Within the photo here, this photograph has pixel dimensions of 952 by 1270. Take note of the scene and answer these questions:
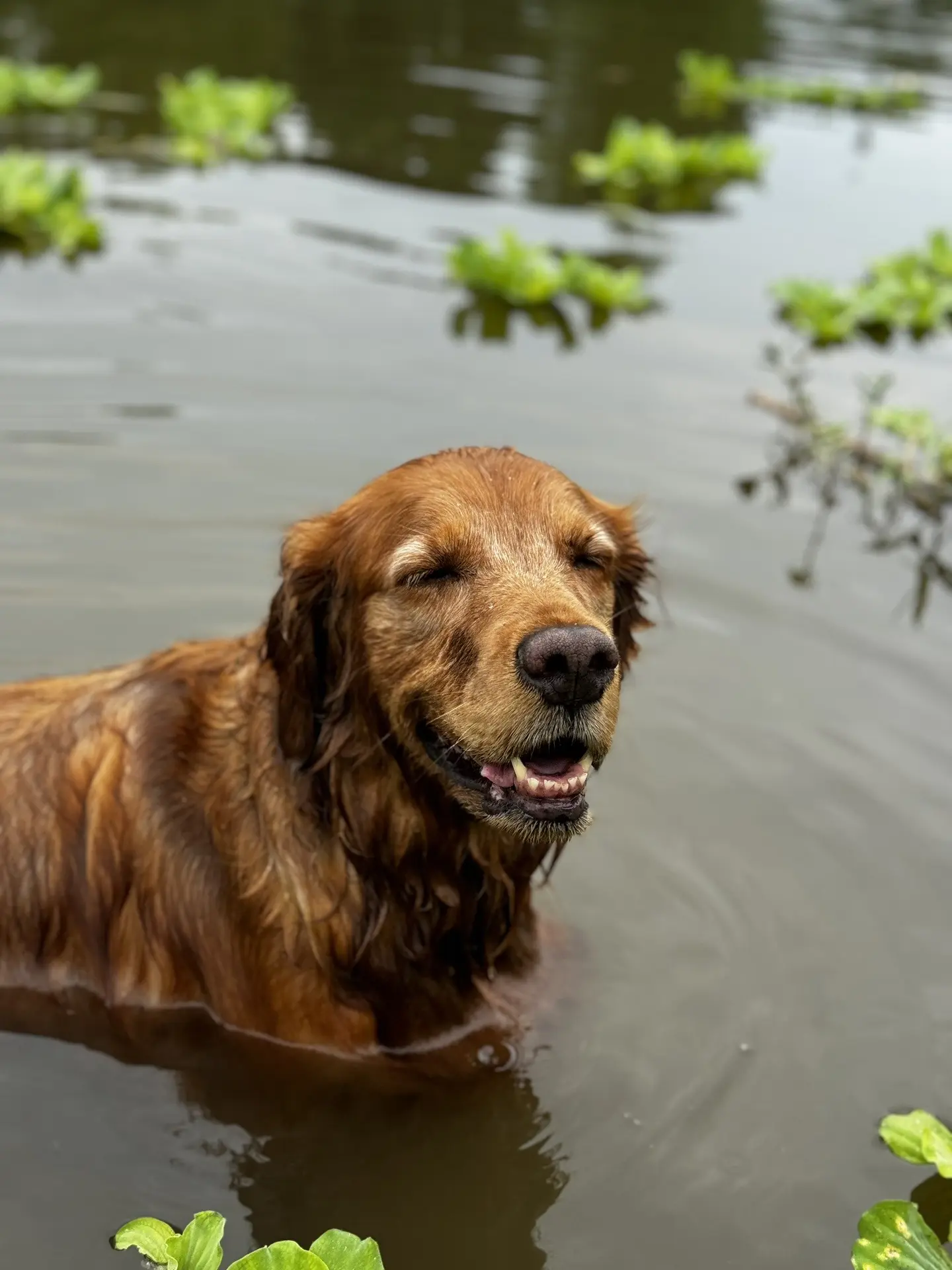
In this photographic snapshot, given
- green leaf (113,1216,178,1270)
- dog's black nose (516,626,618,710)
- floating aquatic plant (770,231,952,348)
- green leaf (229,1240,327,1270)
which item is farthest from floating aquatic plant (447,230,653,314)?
green leaf (229,1240,327,1270)

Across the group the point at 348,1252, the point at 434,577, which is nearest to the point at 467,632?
the point at 434,577

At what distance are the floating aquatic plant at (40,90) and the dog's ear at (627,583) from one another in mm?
11347

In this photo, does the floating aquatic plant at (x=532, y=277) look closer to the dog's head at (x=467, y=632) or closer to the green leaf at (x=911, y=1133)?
Answer: the dog's head at (x=467, y=632)

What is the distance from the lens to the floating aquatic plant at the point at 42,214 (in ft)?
35.1

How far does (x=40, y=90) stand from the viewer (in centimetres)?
1400

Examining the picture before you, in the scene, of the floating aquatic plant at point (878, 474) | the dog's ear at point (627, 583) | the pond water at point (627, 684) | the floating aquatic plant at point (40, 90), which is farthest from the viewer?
the floating aquatic plant at point (40, 90)

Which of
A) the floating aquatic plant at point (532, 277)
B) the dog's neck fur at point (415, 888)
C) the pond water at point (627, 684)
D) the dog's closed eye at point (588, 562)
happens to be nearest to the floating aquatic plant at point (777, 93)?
the pond water at point (627, 684)

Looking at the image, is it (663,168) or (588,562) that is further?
(663,168)

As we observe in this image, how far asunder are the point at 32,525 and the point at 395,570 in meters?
3.99

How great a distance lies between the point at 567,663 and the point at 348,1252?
1512mm

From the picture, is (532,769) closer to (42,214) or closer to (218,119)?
(42,214)

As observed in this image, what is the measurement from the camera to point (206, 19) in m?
19.6

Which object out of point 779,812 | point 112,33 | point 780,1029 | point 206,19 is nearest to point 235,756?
point 780,1029

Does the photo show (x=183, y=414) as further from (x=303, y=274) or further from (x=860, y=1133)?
(x=860, y=1133)
